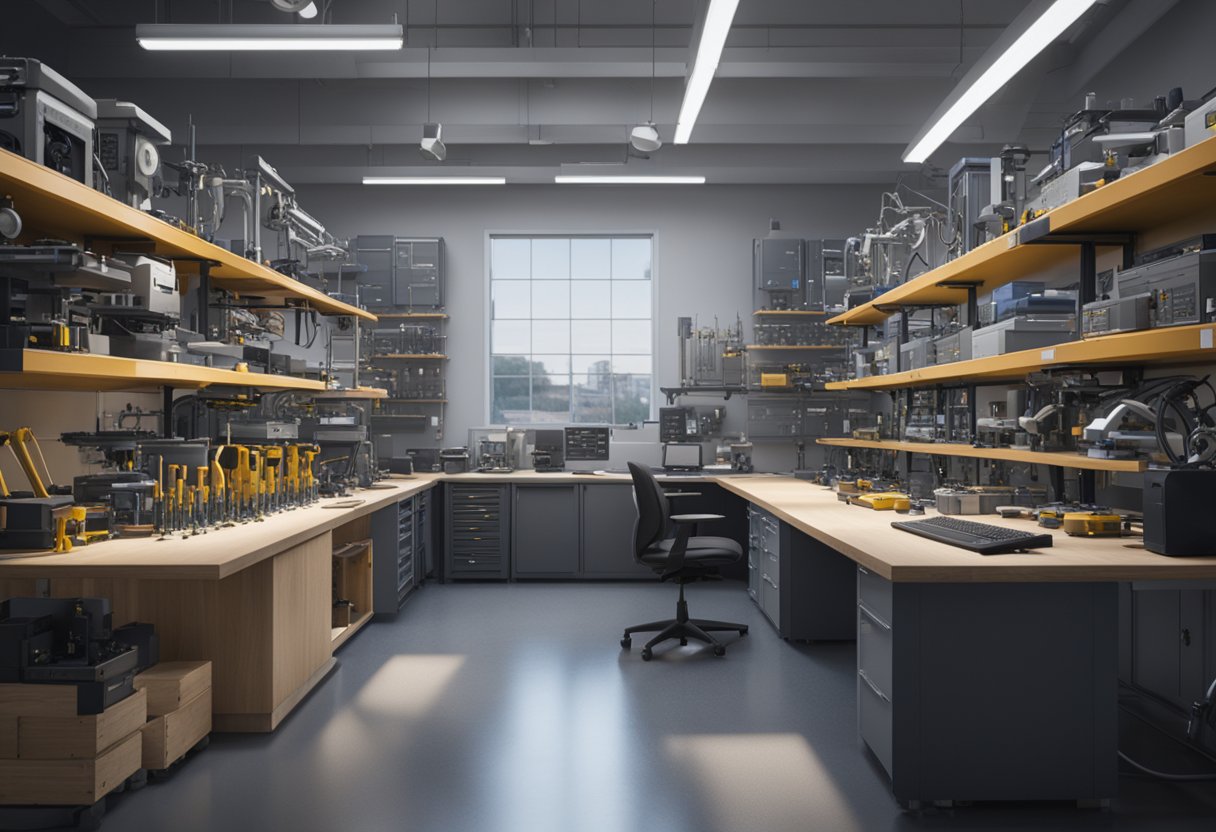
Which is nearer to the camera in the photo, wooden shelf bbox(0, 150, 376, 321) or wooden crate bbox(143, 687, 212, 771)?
wooden shelf bbox(0, 150, 376, 321)

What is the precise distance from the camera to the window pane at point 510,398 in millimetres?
7355

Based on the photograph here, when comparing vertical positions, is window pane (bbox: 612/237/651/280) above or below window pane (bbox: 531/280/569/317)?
above

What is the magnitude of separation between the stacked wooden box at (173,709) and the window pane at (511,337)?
477cm

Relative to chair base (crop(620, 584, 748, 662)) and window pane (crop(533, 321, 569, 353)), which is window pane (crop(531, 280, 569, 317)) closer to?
window pane (crop(533, 321, 569, 353))

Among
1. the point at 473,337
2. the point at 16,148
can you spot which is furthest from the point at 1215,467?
the point at 473,337

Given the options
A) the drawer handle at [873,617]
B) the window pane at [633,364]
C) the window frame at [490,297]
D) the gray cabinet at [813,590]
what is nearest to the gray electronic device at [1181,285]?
the drawer handle at [873,617]

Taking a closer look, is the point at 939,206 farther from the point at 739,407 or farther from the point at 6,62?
the point at 6,62

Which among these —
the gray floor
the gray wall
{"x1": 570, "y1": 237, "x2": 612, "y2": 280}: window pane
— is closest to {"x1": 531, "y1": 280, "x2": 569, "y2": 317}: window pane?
{"x1": 570, "y1": 237, "x2": 612, "y2": 280}: window pane

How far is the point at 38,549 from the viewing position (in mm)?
2508

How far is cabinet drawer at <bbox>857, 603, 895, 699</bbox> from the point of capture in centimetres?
239

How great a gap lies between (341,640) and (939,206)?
4.12m

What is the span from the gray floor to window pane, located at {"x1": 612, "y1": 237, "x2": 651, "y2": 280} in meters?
3.86

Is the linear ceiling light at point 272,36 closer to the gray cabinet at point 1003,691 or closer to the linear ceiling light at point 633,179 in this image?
the linear ceiling light at point 633,179

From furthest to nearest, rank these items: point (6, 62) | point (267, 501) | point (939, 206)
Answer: point (939, 206)
point (267, 501)
point (6, 62)
